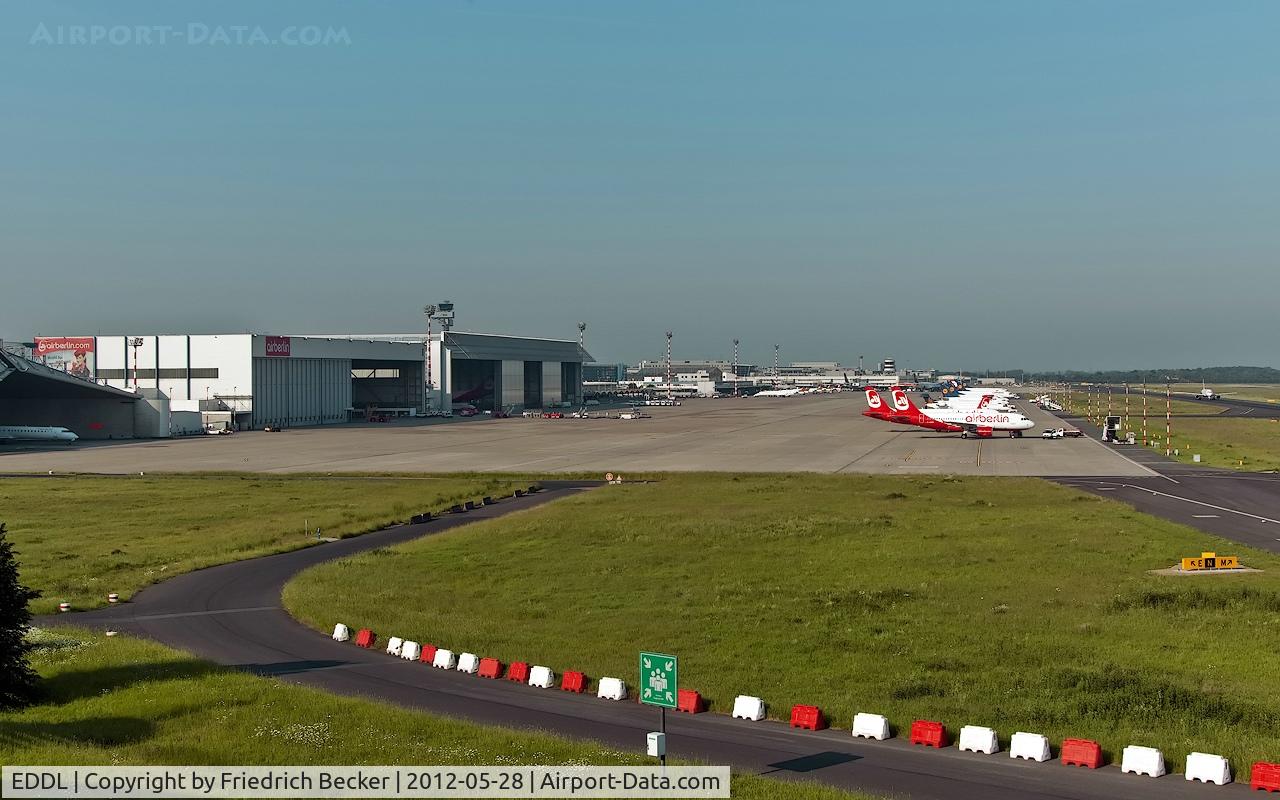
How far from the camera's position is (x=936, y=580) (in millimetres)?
40375

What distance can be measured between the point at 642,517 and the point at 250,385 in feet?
339

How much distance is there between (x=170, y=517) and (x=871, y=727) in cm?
5151

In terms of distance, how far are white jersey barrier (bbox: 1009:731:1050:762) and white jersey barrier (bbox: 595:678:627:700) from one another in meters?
8.64

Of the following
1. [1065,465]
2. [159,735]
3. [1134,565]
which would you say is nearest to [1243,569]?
[1134,565]

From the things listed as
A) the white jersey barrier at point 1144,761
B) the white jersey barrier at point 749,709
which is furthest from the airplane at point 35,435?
the white jersey barrier at point 1144,761

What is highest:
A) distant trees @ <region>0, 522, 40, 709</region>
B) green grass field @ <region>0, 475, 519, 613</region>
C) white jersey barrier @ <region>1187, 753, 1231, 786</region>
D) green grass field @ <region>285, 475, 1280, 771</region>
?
distant trees @ <region>0, 522, 40, 709</region>

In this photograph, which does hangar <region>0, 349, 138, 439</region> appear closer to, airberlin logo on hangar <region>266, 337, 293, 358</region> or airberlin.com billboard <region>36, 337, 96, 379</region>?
airberlin.com billboard <region>36, 337, 96, 379</region>

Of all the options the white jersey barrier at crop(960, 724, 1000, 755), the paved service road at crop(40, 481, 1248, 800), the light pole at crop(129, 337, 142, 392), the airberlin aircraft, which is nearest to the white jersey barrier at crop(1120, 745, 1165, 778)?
the paved service road at crop(40, 481, 1248, 800)

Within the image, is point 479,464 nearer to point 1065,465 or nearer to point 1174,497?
point 1065,465

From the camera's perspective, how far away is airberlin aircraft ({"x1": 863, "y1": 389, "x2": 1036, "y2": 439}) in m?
122

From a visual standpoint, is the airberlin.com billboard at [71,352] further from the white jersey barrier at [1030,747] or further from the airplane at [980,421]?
the white jersey barrier at [1030,747]

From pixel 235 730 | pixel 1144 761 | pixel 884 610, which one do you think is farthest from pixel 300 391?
pixel 1144 761

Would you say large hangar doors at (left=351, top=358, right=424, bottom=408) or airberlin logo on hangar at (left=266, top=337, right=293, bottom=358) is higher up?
airberlin logo on hangar at (left=266, top=337, right=293, bottom=358)

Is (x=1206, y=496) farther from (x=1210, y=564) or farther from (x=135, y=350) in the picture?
(x=135, y=350)
